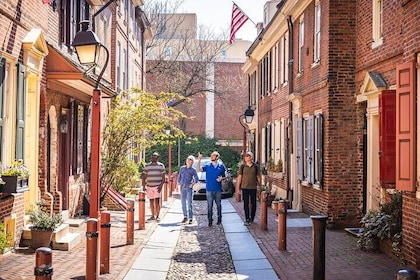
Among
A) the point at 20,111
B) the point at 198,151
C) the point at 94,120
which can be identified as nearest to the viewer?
the point at 94,120

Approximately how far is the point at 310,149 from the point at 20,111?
794 centimetres

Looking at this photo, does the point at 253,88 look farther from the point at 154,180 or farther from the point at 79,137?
the point at 154,180

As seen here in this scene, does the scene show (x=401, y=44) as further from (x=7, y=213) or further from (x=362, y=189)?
(x=7, y=213)

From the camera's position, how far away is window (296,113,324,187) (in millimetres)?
14641

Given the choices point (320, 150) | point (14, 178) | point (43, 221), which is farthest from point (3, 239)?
point (320, 150)

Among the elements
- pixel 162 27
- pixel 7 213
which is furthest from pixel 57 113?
pixel 162 27

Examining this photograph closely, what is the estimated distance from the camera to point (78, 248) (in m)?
10.9

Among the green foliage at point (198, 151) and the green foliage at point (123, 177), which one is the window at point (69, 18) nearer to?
the green foliage at point (123, 177)

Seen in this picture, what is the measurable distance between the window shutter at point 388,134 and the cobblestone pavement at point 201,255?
119 inches

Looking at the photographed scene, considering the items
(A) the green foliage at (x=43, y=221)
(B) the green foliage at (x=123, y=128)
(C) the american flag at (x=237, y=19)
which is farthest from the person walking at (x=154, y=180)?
(C) the american flag at (x=237, y=19)

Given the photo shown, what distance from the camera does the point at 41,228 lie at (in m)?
10.4

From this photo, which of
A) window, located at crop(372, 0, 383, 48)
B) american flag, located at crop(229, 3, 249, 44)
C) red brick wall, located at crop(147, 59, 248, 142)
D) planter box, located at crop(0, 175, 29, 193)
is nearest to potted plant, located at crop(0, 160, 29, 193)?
planter box, located at crop(0, 175, 29, 193)

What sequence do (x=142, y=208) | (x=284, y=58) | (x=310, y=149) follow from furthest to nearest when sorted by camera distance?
(x=284, y=58)
(x=310, y=149)
(x=142, y=208)

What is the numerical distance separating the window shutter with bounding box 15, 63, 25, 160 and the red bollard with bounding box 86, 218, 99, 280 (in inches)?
118
